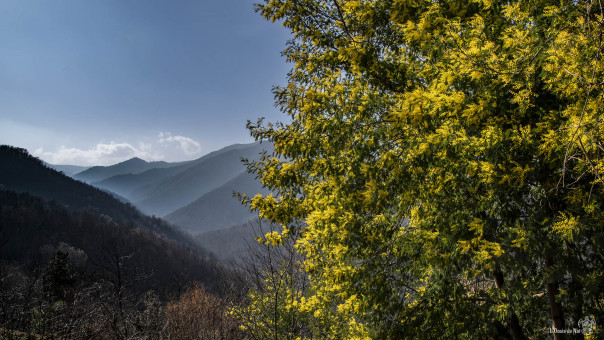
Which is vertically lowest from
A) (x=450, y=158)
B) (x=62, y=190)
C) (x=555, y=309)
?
(x=555, y=309)

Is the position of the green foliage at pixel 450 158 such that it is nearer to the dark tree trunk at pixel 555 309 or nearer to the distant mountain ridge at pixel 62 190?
the dark tree trunk at pixel 555 309

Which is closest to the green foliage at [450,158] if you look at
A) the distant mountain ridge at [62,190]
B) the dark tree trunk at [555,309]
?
the dark tree trunk at [555,309]

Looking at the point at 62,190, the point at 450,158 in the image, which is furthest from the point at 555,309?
the point at 62,190

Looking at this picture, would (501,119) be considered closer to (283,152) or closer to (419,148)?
(419,148)

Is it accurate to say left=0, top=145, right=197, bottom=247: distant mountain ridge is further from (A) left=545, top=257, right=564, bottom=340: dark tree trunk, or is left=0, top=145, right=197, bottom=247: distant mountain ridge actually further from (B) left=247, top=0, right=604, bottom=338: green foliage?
(A) left=545, top=257, right=564, bottom=340: dark tree trunk

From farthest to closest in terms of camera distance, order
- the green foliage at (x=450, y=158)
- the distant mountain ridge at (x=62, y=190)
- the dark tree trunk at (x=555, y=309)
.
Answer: the distant mountain ridge at (x=62, y=190) → the dark tree trunk at (x=555, y=309) → the green foliage at (x=450, y=158)

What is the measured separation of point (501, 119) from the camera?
3207mm

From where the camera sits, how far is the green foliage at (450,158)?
290 centimetres

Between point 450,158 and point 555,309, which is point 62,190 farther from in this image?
point 555,309

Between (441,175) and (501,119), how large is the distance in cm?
81

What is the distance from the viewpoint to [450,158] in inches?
125

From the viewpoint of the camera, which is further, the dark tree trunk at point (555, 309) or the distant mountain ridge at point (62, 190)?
the distant mountain ridge at point (62, 190)

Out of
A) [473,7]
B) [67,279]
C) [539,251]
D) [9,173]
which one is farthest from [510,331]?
[9,173]

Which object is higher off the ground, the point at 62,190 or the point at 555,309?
the point at 62,190
